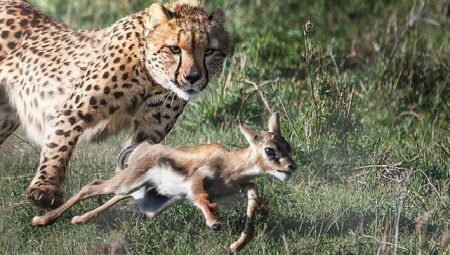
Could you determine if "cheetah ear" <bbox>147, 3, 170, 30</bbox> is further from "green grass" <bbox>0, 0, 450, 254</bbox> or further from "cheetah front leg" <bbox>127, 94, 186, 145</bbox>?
"green grass" <bbox>0, 0, 450, 254</bbox>

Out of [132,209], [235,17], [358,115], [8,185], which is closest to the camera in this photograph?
[132,209]

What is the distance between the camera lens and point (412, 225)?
605 centimetres

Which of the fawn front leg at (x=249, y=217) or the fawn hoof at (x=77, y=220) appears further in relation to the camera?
the fawn hoof at (x=77, y=220)

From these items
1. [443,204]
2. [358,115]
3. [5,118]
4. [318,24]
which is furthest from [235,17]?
[443,204]

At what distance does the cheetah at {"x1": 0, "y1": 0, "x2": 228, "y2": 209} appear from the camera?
5.99 meters

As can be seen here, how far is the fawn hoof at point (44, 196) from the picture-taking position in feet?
19.2

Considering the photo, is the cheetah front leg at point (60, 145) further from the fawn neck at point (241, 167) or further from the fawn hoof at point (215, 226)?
the fawn hoof at point (215, 226)

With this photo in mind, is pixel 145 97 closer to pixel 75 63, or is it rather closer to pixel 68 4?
pixel 75 63

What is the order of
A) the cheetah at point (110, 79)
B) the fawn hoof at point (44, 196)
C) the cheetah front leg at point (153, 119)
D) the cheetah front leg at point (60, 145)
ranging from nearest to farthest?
the fawn hoof at point (44, 196) → the cheetah at point (110, 79) → the cheetah front leg at point (60, 145) → the cheetah front leg at point (153, 119)

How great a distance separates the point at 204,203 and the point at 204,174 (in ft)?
0.58

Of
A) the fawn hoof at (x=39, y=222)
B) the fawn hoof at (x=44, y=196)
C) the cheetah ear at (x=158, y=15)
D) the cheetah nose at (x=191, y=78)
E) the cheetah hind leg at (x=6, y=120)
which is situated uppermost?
the cheetah ear at (x=158, y=15)

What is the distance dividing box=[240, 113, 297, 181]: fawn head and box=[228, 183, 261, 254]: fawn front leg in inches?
4.5

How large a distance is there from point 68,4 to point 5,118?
3.52 m

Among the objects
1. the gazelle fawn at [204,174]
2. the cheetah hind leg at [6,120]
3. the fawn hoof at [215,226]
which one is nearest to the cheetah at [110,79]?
the cheetah hind leg at [6,120]
